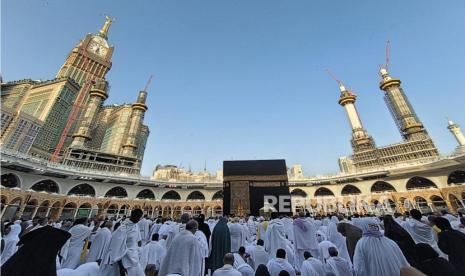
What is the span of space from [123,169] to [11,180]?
2699 cm

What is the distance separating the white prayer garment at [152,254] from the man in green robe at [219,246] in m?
1.30

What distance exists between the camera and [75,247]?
5.96m

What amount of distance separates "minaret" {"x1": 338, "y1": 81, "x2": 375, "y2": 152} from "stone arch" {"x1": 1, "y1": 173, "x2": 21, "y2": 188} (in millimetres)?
67876

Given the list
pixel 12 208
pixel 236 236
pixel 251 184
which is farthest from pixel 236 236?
pixel 12 208

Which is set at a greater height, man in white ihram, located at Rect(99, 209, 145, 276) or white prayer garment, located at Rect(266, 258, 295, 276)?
man in white ihram, located at Rect(99, 209, 145, 276)

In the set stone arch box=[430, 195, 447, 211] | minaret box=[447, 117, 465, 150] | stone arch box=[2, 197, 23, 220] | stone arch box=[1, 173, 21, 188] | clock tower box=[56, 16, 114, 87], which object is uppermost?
clock tower box=[56, 16, 114, 87]

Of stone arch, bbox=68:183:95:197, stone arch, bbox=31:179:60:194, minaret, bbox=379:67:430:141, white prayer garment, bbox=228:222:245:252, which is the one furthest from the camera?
minaret, bbox=379:67:430:141

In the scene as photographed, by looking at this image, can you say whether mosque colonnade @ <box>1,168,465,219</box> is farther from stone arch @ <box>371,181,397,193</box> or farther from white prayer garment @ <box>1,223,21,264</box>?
white prayer garment @ <box>1,223,21,264</box>

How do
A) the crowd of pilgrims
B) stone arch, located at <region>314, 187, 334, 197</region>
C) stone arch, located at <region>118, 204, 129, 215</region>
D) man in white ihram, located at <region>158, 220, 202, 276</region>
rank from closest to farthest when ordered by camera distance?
the crowd of pilgrims < man in white ihram, located at <region>158, 220, 202, 276</region> < stone arch, located at <region>118, 204, 129, 215</region> < stone arch, located at <region>314, 187, 334, 197</region>

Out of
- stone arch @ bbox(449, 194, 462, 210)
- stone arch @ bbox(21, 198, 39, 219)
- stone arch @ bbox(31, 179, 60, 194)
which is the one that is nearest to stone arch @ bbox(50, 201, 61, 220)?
stone arch @ bbox(31, 179, 60, 194)

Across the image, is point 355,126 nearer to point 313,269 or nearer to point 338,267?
point 338,267

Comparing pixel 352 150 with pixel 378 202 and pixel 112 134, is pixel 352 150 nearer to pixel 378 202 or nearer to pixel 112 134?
pixel 378 202

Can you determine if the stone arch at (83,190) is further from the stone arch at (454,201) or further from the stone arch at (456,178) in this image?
the stone arch at (456,178)

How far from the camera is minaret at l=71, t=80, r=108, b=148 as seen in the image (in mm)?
51028
